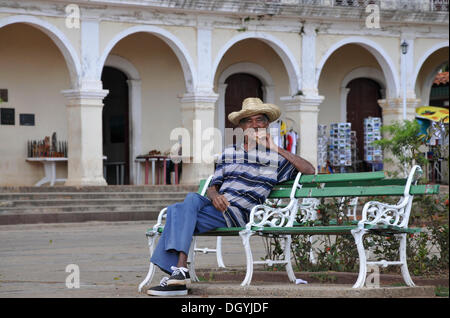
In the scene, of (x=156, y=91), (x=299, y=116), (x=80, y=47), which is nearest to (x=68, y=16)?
(x=80, y=47)

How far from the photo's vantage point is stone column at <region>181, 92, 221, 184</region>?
1917 cm

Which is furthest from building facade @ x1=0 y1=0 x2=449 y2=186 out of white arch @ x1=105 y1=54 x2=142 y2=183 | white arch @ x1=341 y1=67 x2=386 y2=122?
white arch @ x1=341 y1=67 x2=386 y2=122

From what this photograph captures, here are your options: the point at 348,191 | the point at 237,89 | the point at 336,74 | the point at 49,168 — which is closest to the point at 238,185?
the point at 348,191

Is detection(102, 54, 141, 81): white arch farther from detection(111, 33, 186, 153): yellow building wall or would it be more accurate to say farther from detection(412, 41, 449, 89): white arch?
detection(412, 41, 449, 89): white arch

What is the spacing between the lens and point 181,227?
679 cm

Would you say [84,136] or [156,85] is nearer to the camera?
[84,136]

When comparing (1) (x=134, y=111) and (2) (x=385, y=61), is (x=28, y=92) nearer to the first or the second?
(1) (x=134, y=111)

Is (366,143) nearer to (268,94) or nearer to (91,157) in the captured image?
(268,94)

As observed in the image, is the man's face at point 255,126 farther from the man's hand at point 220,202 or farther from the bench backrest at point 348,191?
the man's hand at point 220,202

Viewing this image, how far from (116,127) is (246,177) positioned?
14.1 meters

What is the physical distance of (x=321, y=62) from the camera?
20469 mm

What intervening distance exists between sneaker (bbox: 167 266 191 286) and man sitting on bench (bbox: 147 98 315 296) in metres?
0.11

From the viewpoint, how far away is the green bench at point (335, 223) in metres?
6.46

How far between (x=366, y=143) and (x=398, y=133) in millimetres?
11044
